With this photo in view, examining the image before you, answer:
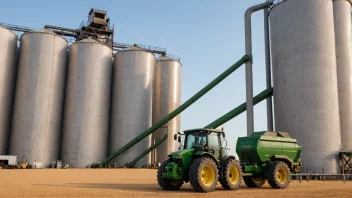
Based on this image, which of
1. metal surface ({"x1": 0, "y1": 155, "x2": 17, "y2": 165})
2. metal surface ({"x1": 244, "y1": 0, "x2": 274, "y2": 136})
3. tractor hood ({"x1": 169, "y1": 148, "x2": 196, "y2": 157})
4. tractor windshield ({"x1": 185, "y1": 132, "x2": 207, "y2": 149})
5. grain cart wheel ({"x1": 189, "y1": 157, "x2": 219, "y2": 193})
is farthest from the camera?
metal surface ({"x1": 0, "y1": 155, "x2": 17, "y2": 165})

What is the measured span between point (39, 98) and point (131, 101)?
11.6 metres

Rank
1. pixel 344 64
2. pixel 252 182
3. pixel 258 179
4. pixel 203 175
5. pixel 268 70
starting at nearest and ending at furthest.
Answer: pixel 203 175
pixel 252 182
pixel 258 179
pixel 344 64
pixel 268 70

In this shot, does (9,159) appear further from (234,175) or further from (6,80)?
(234,175)

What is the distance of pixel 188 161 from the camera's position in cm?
1445

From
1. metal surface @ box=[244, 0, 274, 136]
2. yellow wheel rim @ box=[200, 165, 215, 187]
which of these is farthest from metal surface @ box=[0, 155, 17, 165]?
yellow wheel rim @ box=[200, 165, 215, 187]

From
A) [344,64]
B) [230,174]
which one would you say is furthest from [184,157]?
[344,64]

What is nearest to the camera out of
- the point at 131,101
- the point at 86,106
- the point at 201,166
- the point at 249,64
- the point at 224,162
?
the point at 201,166

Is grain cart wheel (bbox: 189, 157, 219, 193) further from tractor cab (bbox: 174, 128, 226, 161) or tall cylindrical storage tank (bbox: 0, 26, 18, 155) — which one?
tall cylindrical storage tank (bbox: 0, 26, 18, 155)

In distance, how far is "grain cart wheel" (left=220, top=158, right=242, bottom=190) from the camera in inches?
572

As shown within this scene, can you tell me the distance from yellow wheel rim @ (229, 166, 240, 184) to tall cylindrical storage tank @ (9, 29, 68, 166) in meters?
30.5

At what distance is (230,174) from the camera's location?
1531cm

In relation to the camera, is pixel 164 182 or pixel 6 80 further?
pixel 6 80

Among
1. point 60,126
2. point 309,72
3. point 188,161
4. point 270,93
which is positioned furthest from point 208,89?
point 188,161

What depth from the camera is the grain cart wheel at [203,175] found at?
13336 millimetres
